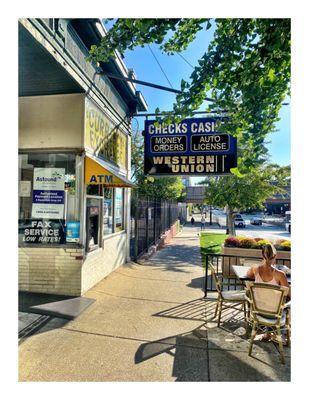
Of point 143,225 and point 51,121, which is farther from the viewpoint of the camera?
point 143,225

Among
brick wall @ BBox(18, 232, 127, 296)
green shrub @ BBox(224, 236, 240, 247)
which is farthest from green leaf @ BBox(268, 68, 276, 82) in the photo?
green shrub @ BBox(224, 236, 240, 247)

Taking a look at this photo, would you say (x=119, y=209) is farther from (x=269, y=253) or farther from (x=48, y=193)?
(x=269, y=253)

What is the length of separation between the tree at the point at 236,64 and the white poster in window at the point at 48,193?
286 centimetres

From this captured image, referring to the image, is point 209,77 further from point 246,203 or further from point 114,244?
point 246,203

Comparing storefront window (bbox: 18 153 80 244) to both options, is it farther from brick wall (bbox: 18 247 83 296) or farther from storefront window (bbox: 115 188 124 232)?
storefront window (bbox: 115 188 124 232)

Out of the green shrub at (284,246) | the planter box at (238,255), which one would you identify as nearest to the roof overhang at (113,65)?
the planter box at (238,255)

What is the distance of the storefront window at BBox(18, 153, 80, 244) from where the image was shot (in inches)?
224

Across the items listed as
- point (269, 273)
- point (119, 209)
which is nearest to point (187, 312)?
point (269, 273)

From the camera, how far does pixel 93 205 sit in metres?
6.45

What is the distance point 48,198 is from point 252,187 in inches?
427

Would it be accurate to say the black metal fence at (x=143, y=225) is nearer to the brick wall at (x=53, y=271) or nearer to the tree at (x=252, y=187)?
the brick wall at (x=53, y=271)

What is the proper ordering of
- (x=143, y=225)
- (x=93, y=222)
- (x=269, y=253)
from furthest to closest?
(x=143, y=225), (x=93, y=222), (x=269, y=253)

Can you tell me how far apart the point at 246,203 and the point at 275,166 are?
2.52 m

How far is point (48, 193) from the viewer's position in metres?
5.75
